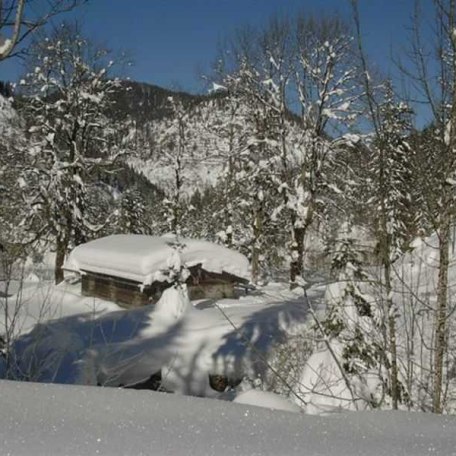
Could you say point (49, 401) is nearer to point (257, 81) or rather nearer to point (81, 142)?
point (257, 81)

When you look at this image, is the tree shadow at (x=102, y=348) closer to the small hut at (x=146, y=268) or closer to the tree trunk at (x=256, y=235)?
the small hut at (x=146, y=268)

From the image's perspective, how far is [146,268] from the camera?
15289 millimetres

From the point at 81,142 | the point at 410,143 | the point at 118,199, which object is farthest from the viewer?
the point at 118,199

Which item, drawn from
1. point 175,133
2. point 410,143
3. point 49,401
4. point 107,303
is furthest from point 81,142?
point 49,401

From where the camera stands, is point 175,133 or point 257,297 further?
point 175,133

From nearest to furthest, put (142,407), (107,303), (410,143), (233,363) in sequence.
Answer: (142,407)
(410,143)
(233,363)
(107,303)

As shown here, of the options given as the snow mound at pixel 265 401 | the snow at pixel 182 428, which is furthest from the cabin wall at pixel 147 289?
the snow at pixel 182 428

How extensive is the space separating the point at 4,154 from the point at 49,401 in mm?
18900

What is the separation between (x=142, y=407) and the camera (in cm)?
220

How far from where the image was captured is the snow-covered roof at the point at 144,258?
1545 cm

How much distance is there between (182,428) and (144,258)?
13.8 m

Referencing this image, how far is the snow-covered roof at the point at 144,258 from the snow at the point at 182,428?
41.1 ft

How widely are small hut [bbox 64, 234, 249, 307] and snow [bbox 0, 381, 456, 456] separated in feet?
41.5

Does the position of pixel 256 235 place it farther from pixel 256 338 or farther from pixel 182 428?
pixel 182 428
